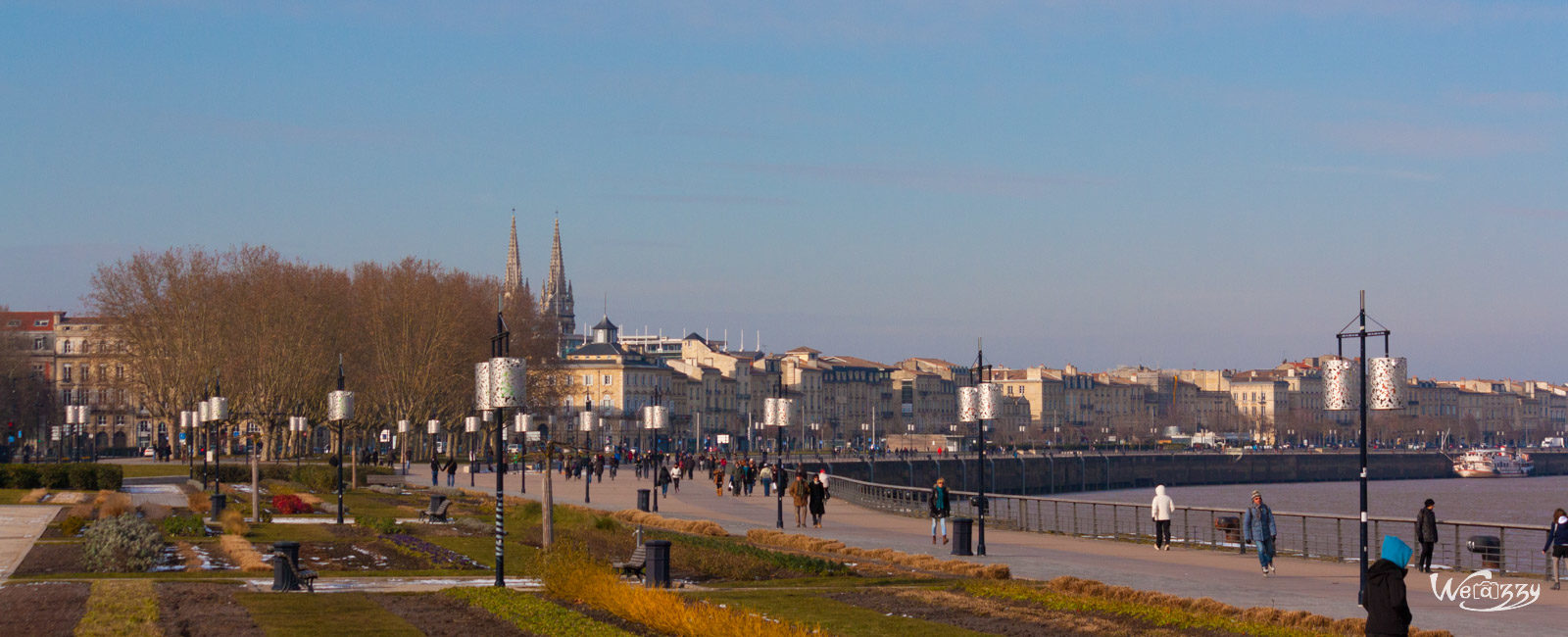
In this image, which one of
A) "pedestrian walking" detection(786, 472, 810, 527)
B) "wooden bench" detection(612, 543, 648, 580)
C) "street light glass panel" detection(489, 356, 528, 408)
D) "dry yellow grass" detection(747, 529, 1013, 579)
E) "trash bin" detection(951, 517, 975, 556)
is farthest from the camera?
"pedestrian walking" detection(786, 472, 810, 527)

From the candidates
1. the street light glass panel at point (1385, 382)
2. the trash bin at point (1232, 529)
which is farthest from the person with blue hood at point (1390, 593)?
the trash bin at point (1232, 529)

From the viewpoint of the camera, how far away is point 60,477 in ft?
179

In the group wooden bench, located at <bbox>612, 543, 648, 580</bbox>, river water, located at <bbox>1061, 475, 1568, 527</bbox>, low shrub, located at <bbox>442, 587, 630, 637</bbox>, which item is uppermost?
wooden bench, located at <bbox>612, 543, 648, 580</bbox>

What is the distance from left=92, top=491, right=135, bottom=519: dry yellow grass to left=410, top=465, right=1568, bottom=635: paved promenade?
13940mm

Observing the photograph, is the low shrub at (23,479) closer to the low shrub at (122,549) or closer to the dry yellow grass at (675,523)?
the dry yellow grass at (675,523)

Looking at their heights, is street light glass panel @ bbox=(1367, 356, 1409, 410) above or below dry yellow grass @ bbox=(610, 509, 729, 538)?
above

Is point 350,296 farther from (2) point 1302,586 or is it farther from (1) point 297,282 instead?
(2) point 1302,586

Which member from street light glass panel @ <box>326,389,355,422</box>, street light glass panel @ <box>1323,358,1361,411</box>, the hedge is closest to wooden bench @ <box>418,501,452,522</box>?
street light glass panel @ <box>326,389,355,422</box>

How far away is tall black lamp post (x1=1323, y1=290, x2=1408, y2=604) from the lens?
2281 cm

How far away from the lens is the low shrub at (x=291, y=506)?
4700cm

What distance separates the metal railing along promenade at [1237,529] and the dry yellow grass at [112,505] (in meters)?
20.0

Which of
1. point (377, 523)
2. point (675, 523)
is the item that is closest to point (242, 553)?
point (377, 523)

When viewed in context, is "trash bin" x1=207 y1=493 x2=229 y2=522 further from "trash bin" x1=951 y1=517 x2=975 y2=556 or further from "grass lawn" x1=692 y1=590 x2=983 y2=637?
"grass lawn" x1=692 y1=590 x2=983 y2=637

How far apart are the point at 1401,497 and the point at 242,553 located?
110 metres
